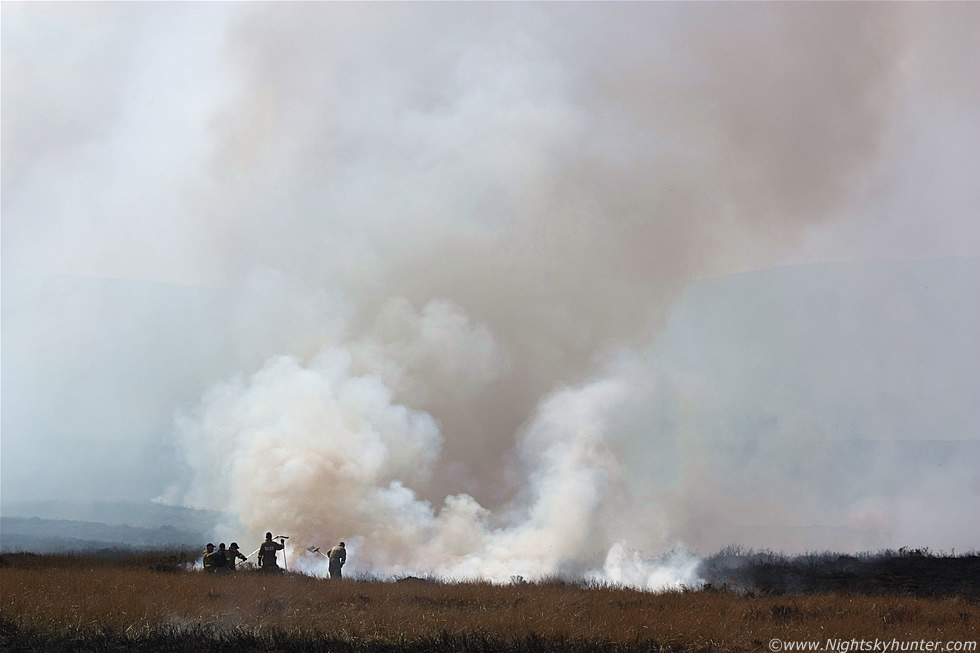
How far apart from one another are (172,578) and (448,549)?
16162 millimetres

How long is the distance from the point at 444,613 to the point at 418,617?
1027 millimetres

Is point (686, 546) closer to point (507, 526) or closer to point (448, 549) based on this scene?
point (507, 526)

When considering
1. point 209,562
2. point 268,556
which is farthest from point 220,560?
point 268,556

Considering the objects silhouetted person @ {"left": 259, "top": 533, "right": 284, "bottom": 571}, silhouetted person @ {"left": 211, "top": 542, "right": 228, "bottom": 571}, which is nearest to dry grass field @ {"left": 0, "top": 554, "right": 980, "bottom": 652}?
silhouetted person @ {"left": 211, "top": 542, "right": 228, "bottom": 571}

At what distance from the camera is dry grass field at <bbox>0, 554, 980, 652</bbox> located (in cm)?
1717

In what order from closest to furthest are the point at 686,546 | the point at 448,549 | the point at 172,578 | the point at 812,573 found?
the point at 172,578 → the point at 812,573 → the point at 448,549 → the point at 686,546

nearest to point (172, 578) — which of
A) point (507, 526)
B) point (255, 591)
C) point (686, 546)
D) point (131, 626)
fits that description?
point (255, 591)

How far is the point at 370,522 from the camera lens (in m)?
41.2

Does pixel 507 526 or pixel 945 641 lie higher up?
pixel 507 526

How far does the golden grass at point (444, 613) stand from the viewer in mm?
17688

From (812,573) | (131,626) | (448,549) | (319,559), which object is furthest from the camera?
(448,549)

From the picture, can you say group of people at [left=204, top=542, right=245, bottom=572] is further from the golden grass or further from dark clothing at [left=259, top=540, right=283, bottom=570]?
the golden grass

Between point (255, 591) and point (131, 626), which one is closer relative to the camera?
point (131, 626)

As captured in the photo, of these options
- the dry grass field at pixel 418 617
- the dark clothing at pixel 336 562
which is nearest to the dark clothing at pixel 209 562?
the dry grass field at pixel 418 617
